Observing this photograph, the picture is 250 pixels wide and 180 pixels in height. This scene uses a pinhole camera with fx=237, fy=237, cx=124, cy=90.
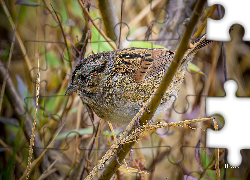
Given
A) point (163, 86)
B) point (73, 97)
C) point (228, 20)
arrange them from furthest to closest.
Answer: point (73, 97), point (228, 20), point (163, 86)

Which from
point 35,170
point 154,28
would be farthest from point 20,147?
point 154,28

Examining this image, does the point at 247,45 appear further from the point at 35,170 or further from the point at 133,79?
the point at 35,170

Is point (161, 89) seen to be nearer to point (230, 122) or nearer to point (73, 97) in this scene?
point (230, 122)

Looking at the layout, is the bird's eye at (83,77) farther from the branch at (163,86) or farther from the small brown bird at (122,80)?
the branch at (163,86)

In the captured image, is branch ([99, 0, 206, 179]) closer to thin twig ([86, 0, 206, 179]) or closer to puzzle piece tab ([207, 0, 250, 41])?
thin twig ([86, 0, 206, 179])

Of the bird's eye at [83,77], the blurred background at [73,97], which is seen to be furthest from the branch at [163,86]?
the bird's eye at [83,77]

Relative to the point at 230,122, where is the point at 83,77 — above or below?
above

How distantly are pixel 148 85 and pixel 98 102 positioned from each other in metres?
0.16

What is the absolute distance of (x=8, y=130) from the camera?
2.93 ft

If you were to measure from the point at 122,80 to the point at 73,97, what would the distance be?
0.85 ft

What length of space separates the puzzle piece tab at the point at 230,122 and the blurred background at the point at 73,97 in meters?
0.06

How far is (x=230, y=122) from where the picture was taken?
0.70m

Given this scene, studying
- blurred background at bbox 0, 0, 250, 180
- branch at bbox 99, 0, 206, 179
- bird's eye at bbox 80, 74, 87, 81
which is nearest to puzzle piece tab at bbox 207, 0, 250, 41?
blurred background at bbox 0, 0, 250, 180

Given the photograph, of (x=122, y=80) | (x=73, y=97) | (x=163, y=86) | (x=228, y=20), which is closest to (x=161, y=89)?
(x=163, y=86)
